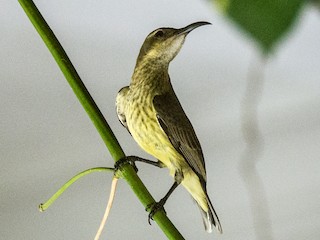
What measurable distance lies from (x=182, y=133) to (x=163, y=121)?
0.02 m

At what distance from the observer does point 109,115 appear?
62.5 inches

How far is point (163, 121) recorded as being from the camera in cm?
45

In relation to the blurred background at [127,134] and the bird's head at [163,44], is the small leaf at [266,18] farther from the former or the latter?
the blurred background at [127,134]

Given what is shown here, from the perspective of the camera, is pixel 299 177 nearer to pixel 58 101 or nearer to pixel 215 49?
pixel 215 49

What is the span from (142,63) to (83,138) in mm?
1317

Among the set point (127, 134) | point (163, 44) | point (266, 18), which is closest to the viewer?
point (266, 18)

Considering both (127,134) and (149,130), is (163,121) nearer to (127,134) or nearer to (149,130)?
(149,130)

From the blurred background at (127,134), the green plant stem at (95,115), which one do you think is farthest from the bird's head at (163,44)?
the blurred background at (127,134)

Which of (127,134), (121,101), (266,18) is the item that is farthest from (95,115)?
(127,134)

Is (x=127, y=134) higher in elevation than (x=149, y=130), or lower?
lower

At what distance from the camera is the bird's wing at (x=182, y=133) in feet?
1.39

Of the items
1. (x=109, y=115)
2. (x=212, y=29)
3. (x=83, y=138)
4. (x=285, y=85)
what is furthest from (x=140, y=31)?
(x=285, y=85)

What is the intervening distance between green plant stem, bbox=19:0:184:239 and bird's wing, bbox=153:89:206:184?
13 centimetres

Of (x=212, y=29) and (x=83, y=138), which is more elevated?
(x=212, y=29)
